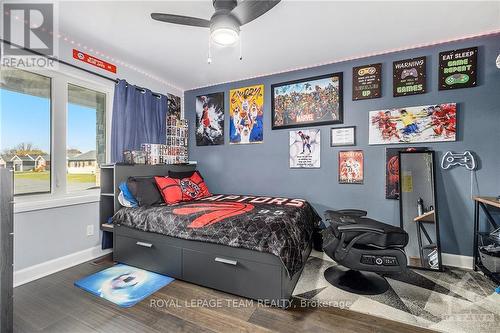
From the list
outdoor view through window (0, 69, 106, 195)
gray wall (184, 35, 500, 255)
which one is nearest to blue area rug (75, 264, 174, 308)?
outdoor view through window (0, 69, 106, 195)

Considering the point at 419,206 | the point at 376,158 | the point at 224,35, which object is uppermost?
the point at 224,35

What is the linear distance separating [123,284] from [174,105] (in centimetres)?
291

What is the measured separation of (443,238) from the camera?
8.69ft

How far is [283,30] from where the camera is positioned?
236 centimetres

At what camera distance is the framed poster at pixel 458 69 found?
2.48 metres

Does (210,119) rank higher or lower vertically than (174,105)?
lower

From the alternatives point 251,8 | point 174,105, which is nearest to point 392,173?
point 251,8

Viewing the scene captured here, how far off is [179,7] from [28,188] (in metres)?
2.38

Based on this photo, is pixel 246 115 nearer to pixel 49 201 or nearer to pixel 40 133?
pixel 40 133

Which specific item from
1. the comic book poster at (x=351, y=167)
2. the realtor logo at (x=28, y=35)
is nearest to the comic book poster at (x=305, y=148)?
the comic book poster at (x=351, y=167)

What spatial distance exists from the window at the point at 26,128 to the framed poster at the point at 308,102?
284cm

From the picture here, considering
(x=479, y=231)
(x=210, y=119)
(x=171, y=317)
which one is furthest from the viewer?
(x=210, y=119)

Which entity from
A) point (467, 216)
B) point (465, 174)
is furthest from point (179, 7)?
point (467, 216)

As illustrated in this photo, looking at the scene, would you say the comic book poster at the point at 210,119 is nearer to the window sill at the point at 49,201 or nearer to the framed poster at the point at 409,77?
the window sill at the point at 49,201
